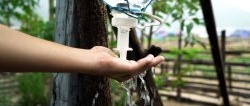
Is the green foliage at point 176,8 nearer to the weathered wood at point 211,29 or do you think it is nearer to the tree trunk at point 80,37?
the weathered wood at point 211,29

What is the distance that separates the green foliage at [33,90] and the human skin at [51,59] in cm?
313

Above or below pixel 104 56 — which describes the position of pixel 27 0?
above

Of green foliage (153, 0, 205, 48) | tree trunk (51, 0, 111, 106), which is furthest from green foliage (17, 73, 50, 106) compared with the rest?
tree trunk (51, 0, 111, 106)

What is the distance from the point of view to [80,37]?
1.41m

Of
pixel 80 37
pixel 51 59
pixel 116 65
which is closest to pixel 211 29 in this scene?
pixel 80 37

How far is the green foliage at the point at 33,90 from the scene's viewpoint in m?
3.95

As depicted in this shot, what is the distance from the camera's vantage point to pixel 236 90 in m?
5.40

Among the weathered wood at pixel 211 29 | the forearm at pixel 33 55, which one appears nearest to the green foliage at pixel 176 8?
the weathered wood at pixel 211 29

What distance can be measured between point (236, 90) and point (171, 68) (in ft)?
3.57

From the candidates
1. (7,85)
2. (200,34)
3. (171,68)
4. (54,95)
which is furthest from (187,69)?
(54,95)

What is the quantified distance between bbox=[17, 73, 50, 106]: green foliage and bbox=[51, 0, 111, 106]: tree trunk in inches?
99.0

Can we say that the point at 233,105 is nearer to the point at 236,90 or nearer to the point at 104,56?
the point at 236,90

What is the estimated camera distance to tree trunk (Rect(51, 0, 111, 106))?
141 centimetres

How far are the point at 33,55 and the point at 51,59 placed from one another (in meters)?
0.04
